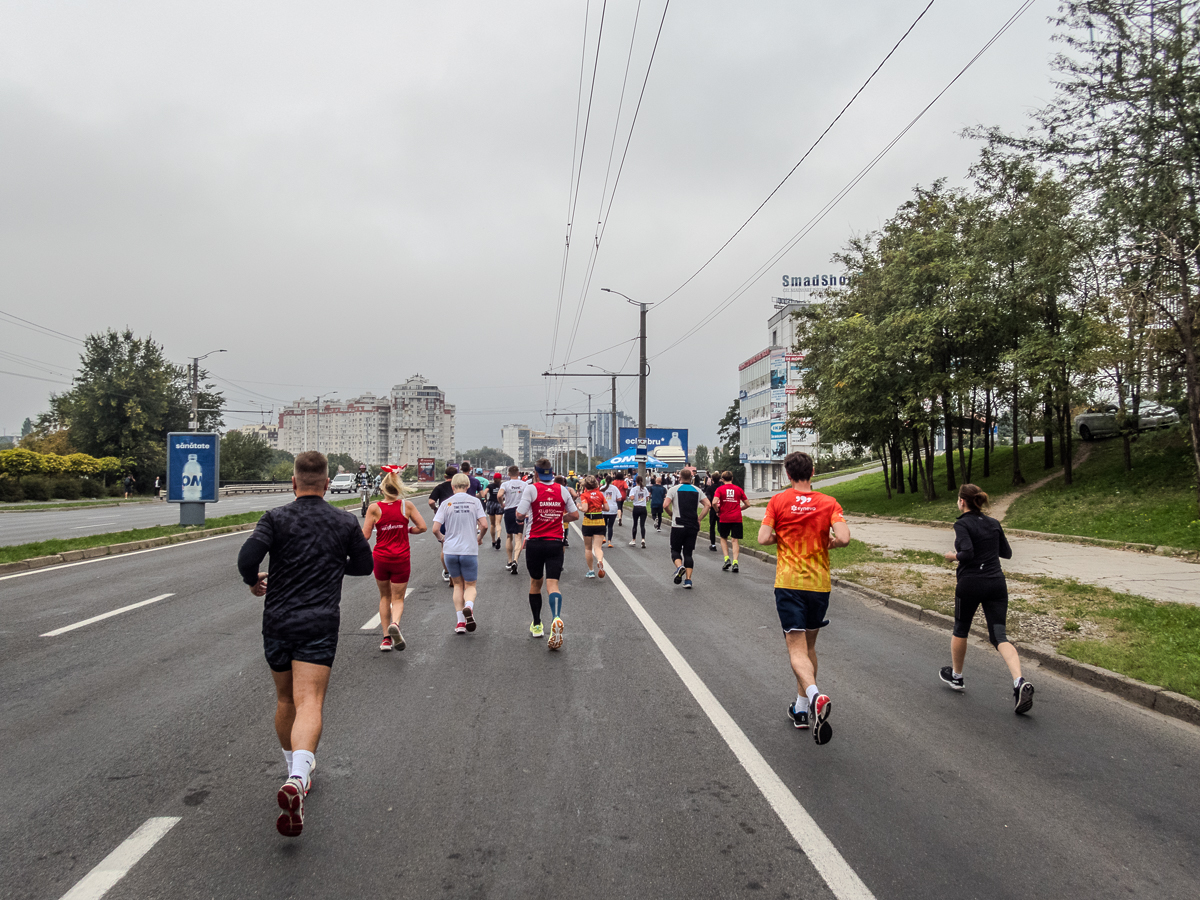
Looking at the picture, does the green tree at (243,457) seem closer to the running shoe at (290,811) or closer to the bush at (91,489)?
the bush at (91,489)

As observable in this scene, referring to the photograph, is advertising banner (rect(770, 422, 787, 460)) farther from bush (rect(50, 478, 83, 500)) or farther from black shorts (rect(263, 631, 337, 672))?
black shorts (rect(263, 631, 337, 672))

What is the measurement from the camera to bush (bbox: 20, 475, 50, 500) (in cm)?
4168

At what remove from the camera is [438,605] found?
1029 centimetres

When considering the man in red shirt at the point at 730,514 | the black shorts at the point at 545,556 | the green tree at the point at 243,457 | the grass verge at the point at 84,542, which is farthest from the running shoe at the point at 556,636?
the green tree at the point at 243,457

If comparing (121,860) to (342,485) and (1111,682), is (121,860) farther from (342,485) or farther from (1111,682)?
(342,485)

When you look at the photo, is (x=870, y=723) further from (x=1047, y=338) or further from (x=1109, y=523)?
(x=1047, y=338)

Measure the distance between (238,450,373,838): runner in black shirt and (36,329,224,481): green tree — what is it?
195 feet

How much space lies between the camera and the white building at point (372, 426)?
154125mm

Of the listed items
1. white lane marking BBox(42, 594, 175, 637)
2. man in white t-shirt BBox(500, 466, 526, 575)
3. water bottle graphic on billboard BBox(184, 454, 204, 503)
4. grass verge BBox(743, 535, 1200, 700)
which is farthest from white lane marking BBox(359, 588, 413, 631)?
water bottle graphic on billboard BBox(184, 454, 204, 503)

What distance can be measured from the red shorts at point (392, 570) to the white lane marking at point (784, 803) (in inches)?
113

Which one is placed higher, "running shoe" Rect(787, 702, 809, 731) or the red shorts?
the red shorts

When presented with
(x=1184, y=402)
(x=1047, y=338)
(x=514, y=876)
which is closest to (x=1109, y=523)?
(x=1184, y=402)

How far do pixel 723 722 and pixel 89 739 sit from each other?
4.14 metres

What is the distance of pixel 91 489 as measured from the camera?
1877 inches
